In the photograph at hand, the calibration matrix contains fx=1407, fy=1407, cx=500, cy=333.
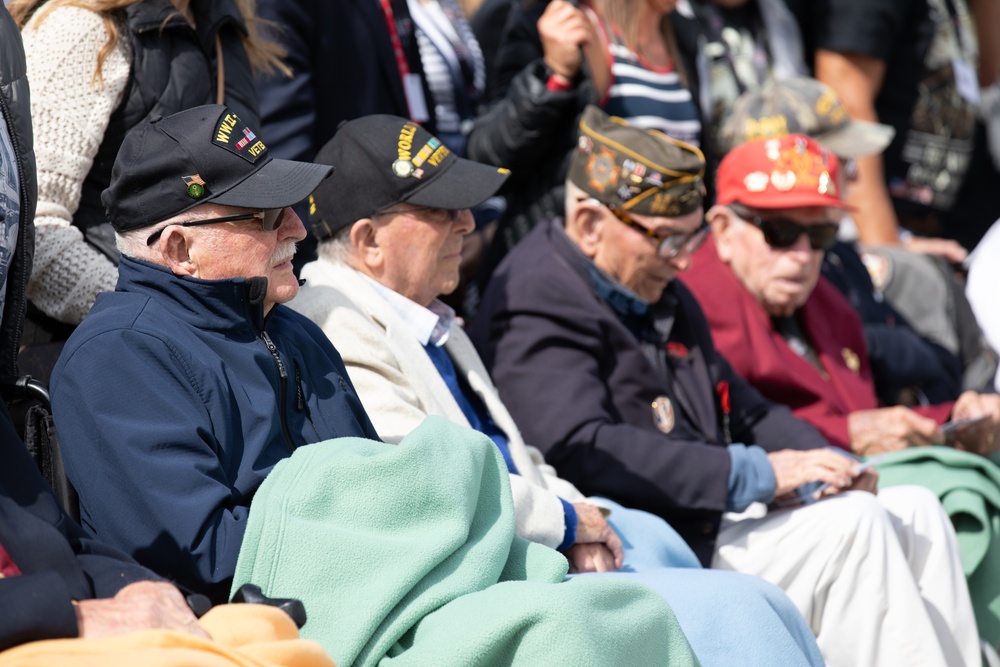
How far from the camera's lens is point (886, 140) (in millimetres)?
6105

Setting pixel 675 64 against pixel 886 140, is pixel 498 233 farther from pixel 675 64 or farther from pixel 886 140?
pixel 886 140

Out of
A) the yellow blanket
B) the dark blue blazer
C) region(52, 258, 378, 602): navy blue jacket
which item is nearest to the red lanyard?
region(52, 258, 378, 602): navy blue jacket

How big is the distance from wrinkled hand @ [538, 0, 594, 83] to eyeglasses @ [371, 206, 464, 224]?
148cm

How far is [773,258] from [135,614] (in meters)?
3.26

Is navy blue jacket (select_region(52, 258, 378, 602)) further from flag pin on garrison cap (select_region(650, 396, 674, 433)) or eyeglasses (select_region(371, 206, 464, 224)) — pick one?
flag pin on garrison cap (select_region(650, 396, 674, 433))

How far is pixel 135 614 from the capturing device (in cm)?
221

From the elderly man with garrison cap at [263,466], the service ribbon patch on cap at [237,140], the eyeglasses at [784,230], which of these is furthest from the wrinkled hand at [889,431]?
the service ribbon patch on cap at [237,140]

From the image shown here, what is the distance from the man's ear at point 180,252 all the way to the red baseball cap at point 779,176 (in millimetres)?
2630

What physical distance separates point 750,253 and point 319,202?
6.26 feet

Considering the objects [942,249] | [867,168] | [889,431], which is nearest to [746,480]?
[889,431]

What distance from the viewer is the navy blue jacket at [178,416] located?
258cm

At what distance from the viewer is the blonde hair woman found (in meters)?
3.29

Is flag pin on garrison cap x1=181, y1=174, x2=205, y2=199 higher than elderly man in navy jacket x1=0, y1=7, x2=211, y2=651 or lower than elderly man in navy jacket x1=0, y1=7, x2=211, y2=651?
higher

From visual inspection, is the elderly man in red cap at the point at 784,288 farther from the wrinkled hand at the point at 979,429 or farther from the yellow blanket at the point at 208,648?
the yellow blanket at the point at 208,648
